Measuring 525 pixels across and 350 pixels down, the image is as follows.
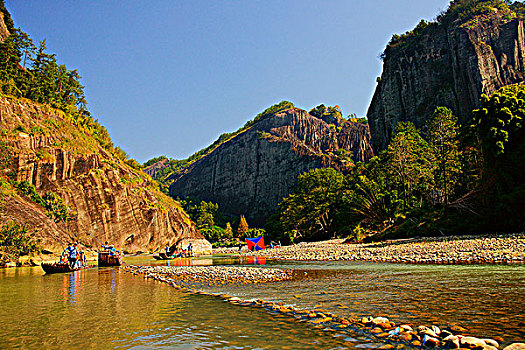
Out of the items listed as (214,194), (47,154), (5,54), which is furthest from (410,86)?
→ (214,194)

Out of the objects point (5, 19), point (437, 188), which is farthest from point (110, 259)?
point (5, 19)

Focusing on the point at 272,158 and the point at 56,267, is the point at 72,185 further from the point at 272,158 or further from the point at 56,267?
the point at 272,158

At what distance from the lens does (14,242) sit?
37.3 metres

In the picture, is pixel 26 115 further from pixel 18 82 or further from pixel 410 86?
pixel 410 86

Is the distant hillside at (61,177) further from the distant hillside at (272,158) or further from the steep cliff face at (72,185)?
the distant hillside at (272,158)

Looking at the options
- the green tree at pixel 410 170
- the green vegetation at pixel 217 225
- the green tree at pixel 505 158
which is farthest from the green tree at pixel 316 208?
the green tree at pixel 505 158

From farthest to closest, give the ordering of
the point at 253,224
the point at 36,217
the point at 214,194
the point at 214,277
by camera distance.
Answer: the point at 214,194
the point at 253,224
the point at 36,217
the point at 214,277

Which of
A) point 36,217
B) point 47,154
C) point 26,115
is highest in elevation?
point 26,115

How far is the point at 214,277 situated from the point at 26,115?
179ft

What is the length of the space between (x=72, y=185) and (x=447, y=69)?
90761 mm

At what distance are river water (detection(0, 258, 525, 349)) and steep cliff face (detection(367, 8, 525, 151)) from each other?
263ft

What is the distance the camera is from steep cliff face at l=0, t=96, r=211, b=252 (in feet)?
148

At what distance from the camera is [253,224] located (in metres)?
168

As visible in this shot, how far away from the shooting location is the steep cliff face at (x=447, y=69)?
267 ft
